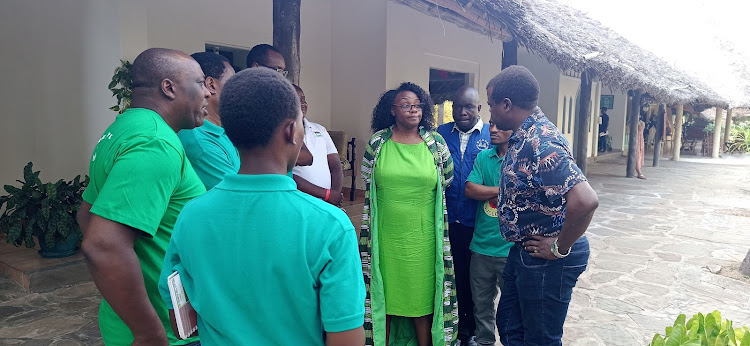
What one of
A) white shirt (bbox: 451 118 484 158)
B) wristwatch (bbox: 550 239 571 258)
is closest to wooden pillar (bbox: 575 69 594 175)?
white shirt (bbox: 451 118 484 158)

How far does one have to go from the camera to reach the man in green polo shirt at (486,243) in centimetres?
303

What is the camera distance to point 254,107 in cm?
113

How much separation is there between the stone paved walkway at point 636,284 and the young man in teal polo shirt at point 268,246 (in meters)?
2.87

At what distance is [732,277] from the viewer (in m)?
5.25

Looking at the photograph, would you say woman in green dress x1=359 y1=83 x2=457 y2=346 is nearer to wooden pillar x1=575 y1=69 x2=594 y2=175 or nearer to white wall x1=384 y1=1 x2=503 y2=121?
white wall x1=384 y1=1 x2=503 y2=121

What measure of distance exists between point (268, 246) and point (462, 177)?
2315mm

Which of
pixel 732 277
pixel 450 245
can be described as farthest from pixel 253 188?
pixel 732 277

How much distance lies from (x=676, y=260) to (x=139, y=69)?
20.3 feet

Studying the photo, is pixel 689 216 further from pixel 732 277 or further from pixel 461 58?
pixel 461 58

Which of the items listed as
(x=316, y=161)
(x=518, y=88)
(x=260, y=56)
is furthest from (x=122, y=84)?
(x=518, y=88)

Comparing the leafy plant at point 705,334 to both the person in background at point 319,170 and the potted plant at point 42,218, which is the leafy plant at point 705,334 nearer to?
the person in background at point 319,170

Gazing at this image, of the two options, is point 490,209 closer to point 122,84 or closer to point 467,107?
point 467,107

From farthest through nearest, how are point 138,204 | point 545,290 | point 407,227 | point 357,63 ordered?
point 357,63 → point 407,227 → point 545,290 → point 138,204

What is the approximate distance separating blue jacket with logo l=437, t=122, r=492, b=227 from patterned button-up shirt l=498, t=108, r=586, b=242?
0.81 meters
